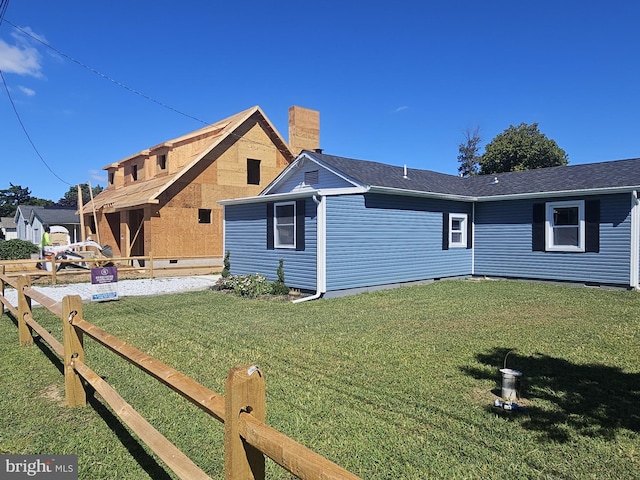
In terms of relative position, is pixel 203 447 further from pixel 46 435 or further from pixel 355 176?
pixel 355 176

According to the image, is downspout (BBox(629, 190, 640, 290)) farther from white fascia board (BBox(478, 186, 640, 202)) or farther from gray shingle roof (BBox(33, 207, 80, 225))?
gray shingle roof (BBox(33, 207, 80, 225))

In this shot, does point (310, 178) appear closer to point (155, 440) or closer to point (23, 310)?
point (23, 310)

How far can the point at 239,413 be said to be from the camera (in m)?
1.86

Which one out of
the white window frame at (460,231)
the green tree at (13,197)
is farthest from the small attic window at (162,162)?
the green tree at (13,197)

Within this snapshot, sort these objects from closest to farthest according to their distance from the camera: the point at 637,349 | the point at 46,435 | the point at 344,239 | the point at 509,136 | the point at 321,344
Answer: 1. the point at 46,435
2. the point at 637,349
3. the point at 321,344
4. the point at 344,239
5. the point at 509,136

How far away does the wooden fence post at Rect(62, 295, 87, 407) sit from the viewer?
4199 mm

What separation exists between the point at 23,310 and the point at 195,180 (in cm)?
1311

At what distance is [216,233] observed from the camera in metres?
19.7

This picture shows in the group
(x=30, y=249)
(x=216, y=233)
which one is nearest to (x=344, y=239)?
(x=216, y=233)

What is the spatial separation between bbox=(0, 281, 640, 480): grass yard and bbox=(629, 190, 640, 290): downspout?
3.56m

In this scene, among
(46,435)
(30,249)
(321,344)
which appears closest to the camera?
(46,435)

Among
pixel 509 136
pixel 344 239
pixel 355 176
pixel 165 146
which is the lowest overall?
pixel 344 239

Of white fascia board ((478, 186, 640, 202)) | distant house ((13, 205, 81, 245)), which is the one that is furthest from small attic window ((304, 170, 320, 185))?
distant house ((13, 205, 81, 245))

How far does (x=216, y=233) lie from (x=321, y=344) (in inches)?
558
